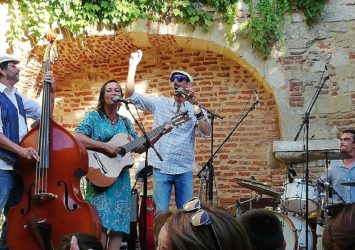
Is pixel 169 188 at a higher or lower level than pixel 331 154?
lower

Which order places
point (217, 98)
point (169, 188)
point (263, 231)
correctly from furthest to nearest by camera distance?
point (217, 98) → point (169, 188) → point (263, 231)

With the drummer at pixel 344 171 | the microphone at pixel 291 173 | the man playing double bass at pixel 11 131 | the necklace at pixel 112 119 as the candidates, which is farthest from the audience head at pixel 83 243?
the drummer at pixel 344 171

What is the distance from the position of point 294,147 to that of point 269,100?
942 millimetres

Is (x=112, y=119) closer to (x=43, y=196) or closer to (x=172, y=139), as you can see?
(x=172, y=139)

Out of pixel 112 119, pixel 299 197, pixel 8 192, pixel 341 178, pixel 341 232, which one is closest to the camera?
pixel 341 232

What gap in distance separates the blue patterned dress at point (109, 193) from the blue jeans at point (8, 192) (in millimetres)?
534

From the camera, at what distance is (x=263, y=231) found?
2.55 metres

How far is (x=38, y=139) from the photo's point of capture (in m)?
3.73

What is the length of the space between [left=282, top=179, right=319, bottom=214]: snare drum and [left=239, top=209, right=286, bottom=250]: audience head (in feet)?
9.28

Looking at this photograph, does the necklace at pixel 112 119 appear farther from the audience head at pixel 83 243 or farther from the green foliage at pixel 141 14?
the green foliage at pixel 141 14

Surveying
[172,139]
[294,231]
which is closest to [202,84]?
[172,139]

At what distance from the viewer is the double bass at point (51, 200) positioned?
3494mm

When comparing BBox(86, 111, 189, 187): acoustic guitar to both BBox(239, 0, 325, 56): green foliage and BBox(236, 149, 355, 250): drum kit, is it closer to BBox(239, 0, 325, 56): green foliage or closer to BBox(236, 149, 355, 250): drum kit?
BBox(236, 149, 355, 250): drum kit

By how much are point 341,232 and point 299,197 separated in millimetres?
3816
